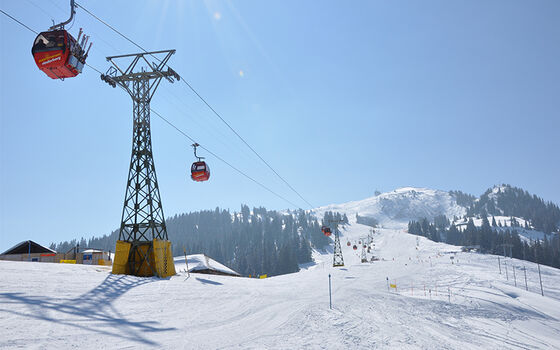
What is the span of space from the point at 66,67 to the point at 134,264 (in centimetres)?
1228

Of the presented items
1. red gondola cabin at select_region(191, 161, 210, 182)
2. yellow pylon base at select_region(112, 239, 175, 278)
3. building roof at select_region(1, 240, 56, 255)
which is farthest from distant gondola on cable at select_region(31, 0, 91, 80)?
building roof at select_region(1, 240, 56, 255)

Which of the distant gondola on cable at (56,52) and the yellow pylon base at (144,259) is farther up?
the distant gondola on cable at (56,52)

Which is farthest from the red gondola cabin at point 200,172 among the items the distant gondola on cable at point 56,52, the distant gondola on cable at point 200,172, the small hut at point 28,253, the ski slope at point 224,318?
the small hut at point 28,253

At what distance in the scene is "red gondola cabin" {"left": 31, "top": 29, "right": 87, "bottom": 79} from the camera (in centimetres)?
1365

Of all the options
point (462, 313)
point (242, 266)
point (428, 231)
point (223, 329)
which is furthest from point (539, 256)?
point (223, 329)

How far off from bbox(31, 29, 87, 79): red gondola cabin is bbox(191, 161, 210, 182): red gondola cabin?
13184 mm

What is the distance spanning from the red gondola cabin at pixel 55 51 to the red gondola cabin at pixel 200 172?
1318 centimetres

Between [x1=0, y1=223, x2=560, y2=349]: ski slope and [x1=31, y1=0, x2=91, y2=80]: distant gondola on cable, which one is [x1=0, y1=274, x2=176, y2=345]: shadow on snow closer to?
[x1=0, y1=223, x2=560, y2=349]: ski slope

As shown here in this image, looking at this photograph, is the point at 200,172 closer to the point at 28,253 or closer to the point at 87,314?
the point at 87,314

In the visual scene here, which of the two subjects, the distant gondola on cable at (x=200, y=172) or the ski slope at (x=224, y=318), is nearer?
the ski slope at (x=224, y=318)

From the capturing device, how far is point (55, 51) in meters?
13.7

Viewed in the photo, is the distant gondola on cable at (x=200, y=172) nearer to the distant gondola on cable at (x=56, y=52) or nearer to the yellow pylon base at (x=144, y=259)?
Result: the yellow pylon base at (x=144, y=259)

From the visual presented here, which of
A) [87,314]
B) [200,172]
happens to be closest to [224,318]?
[87,314]

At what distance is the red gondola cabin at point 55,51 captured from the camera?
Result: 13648mm
